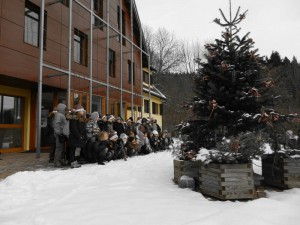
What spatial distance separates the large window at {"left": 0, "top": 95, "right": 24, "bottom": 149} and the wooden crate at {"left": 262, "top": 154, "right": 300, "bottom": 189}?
9954 mm

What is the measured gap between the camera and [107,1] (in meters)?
15.5

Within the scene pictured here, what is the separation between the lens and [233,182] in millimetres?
4918

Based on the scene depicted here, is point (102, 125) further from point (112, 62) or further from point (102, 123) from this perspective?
point (112, 62)

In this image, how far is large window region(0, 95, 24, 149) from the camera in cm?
1158

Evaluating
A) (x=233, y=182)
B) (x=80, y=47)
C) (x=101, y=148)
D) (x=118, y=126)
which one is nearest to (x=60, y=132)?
(x=101, y=148)

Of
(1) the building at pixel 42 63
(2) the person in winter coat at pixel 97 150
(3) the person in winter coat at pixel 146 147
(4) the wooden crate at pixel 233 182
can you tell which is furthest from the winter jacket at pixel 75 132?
(3) the person in winter coat at pixel 146 147

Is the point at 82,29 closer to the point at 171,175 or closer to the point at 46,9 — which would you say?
the point at 46,9

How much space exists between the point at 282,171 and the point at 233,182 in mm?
1412

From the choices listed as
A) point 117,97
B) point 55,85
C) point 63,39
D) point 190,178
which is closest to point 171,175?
point 190,178

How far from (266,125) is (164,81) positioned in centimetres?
4151

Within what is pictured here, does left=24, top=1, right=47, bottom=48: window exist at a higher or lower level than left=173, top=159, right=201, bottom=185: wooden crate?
higher

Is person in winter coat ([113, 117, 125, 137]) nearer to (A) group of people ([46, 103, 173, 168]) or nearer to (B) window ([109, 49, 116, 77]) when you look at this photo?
(A) group of people ([46, 103, 173, 168])

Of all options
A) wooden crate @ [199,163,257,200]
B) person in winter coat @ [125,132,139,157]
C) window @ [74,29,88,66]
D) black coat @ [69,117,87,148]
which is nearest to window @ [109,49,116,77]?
window @ [74,29,88,66]

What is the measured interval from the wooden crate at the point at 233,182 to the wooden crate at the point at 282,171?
1.03 m
